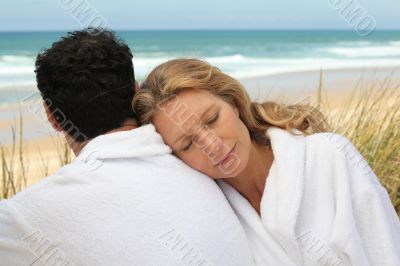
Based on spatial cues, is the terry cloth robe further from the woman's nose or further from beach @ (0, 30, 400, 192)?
beach @ (0, 30, 400, 192)

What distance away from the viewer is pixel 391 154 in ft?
11.8

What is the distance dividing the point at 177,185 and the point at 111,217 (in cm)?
22

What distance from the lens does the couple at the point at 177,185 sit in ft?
6.30

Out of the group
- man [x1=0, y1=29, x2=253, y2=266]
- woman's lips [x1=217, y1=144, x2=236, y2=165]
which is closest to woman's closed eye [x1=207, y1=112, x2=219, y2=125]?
woman's lips [x1=217, y1=144, x2=236, y2=165]

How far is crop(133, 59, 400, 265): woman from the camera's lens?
214 centimetres

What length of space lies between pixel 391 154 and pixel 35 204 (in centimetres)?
224

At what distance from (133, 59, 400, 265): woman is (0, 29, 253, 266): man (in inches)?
4.3

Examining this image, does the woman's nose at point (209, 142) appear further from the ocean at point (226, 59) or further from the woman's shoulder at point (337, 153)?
the ocean at point (226, 59)

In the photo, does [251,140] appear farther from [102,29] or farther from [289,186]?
[102,29]

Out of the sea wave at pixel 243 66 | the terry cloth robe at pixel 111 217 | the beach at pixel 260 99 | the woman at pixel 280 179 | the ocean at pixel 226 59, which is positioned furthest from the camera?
the sea wave at pixel 243 66

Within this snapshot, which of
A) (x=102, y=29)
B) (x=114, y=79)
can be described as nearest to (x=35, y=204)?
(x=114, y=79)

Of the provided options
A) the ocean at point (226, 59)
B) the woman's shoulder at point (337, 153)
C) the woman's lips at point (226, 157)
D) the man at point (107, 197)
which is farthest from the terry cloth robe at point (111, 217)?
the ocean at point (226, 59)

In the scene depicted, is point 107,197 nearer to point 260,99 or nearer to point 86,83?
point 86,83

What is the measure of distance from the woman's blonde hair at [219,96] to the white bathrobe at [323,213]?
0.74 feet
